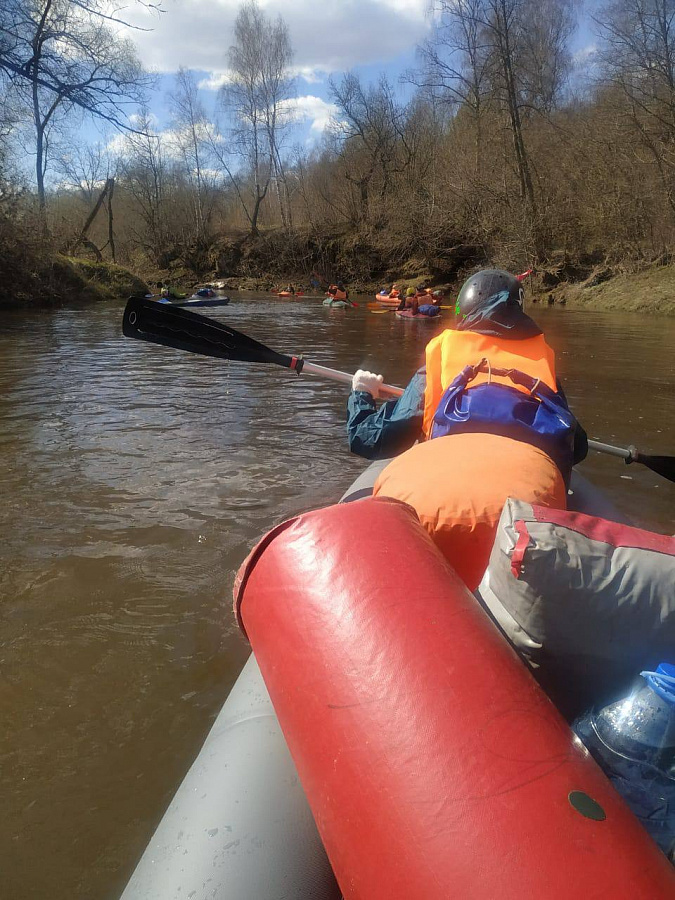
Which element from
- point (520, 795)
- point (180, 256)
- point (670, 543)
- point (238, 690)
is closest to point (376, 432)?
point (238, 690)

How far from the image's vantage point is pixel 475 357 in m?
2.48

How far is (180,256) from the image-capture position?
36.9m

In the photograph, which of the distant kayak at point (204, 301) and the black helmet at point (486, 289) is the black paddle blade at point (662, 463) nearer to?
the black helmet at point (486, 289)

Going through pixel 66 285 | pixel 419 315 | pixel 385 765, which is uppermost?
pixel 66 285

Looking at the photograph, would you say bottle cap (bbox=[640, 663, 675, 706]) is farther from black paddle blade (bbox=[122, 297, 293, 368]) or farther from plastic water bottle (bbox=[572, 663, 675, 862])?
black paddle blade (bbox=[122, 297, 293, 368])

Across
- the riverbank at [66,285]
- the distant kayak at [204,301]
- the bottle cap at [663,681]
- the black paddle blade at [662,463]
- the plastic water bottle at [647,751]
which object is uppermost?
the riverbank at [66,285]

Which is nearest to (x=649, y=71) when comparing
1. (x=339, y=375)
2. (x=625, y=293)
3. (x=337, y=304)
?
(x=625, y=293)

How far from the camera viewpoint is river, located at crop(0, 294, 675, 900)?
183 cm

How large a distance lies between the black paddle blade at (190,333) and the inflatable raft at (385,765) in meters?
3.31

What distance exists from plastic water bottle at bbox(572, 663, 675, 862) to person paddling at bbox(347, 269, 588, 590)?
0.51 meters

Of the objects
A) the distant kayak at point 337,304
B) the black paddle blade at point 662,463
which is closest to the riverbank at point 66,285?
the distant kayak at point 337,304

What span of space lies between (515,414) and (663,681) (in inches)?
45.6

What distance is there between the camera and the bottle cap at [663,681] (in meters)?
1.15

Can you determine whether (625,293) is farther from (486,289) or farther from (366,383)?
(486,289)
